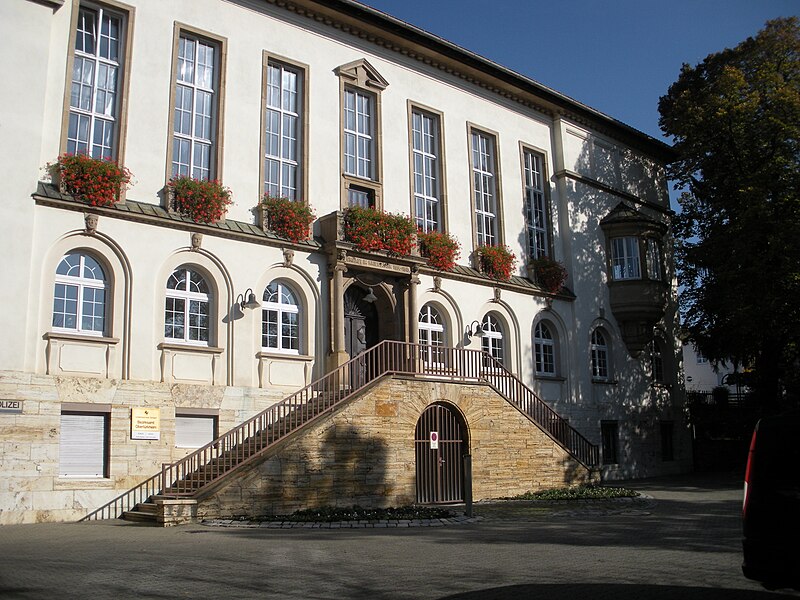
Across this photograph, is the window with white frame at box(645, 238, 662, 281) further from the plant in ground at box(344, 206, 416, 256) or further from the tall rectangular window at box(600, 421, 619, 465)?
the plant in ground at box(344, 206, 416, 256)

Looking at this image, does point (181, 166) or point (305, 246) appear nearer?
point (181, 166)

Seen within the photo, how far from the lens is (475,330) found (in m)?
25.3

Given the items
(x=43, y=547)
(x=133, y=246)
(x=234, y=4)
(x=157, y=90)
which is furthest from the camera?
(x=234, y=4)

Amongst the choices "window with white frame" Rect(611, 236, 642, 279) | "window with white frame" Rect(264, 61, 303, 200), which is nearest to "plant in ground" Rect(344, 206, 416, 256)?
"window with white frame" Rect(264, 61, 303, 200)

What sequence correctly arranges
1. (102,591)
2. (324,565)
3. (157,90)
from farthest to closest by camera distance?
(157,90), (324,565), (102,591)

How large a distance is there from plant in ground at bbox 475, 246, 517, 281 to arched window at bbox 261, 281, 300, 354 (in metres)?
7.47

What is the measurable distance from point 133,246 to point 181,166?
266cm

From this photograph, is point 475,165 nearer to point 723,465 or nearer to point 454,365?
point 454,365

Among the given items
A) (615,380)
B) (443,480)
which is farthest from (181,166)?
(615,380)

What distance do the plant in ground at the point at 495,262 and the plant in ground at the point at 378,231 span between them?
3.62 meters

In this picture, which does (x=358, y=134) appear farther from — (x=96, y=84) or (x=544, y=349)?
(x=544, y=349)

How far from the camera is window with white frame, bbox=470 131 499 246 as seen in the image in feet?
88.3

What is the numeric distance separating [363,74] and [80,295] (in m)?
10.8

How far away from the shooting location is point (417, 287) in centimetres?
2370
